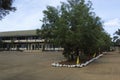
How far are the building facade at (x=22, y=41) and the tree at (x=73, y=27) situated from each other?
50639 mm

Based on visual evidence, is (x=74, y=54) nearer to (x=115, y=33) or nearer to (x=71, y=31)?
(x=71, y=31)

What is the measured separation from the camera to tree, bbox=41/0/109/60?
2842 centimetres

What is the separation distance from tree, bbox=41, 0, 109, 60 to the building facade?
50.6 m

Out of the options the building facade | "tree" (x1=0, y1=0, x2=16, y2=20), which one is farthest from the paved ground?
the building facade

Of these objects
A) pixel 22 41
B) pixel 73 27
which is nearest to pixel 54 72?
pixel 73 27

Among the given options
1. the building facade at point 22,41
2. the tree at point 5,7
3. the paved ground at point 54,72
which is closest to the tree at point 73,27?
the paved ground at point 54,72

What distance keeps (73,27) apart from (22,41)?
191 feet

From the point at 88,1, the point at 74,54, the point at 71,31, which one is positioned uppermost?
the point at 88,1

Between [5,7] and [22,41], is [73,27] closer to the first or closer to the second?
[5,7]

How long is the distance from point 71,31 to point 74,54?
4585 millimetres

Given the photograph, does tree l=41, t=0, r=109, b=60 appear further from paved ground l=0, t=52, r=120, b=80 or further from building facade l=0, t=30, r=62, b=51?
building facade l=0, t=30, r=62, b=51

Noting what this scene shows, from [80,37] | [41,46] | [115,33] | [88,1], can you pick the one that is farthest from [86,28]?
[115,33]

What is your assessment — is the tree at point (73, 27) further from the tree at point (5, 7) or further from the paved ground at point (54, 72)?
the tree at point (5, 7)

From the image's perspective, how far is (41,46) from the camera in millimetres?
84562
